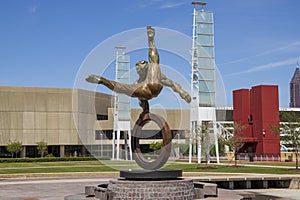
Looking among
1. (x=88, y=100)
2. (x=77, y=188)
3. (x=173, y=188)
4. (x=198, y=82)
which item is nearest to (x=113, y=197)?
(x=173, y=188)

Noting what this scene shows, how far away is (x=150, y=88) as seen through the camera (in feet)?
50.1

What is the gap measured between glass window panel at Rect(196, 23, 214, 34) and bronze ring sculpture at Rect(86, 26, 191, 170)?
109ft

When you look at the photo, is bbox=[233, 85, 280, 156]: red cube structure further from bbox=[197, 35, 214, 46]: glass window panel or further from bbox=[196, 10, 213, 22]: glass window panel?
bbox=[196, 10, 213, 22]: glass window panel

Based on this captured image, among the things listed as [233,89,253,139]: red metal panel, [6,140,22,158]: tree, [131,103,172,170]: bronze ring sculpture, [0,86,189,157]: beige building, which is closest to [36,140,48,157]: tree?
[6,140,22,158]: tree

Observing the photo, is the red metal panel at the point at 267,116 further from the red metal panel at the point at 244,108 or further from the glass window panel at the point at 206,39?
the glass window panel at the point at 206,39

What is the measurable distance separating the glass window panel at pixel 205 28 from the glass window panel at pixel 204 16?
1.77 feet

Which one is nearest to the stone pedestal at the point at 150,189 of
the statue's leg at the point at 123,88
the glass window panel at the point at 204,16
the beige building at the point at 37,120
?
the statue's leg at the point at 123,88

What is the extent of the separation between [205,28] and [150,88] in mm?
34304

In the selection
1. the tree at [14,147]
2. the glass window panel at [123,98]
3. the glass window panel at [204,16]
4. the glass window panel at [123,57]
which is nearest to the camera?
the glass window panel at [123,57]

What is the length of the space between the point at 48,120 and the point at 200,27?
1289 inches

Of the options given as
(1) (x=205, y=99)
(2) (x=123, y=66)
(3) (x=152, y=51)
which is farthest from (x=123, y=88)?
(1) (x=205, y=99)

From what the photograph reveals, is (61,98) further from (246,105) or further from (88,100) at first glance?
(88,100)

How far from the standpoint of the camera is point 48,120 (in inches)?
2773

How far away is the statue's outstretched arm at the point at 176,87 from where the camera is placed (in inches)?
613
